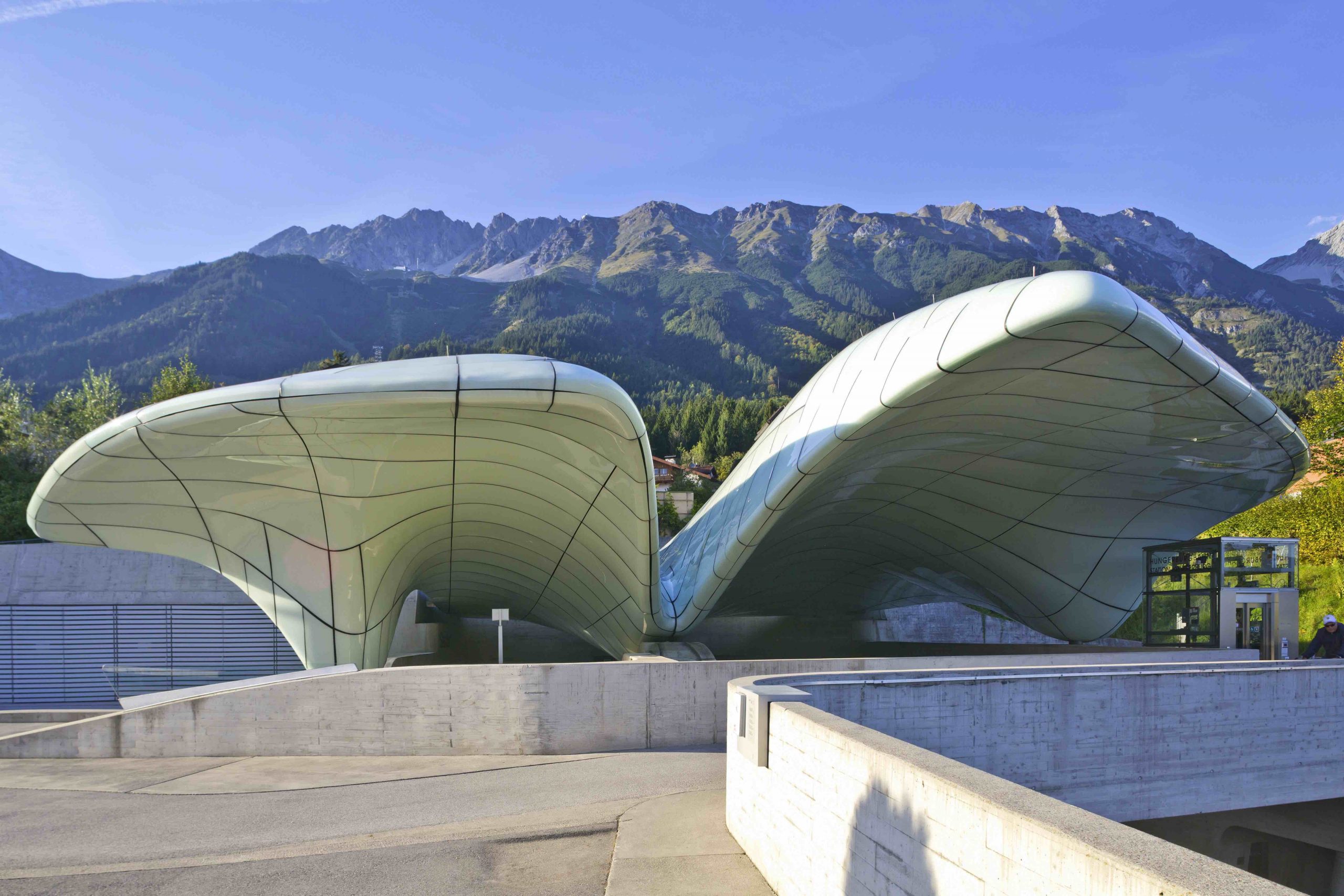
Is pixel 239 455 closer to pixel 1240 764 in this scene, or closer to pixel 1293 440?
pixel 1240 764

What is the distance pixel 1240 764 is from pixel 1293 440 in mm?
9256

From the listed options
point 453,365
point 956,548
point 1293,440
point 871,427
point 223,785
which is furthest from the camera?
point 956,548

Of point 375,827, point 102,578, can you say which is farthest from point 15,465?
point 375,827

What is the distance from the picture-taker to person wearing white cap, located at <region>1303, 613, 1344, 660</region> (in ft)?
57.5

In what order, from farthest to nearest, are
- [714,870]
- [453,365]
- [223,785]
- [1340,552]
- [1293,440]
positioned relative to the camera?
[1340,552] < [1293,440] < [453,365] < [223,785] < [714,870]

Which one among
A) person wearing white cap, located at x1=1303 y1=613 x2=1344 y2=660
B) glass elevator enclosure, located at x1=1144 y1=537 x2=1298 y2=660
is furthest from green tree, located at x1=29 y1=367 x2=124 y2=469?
person wearing white cap, located at x1=1303 y1=613 x2=1344 y2=660

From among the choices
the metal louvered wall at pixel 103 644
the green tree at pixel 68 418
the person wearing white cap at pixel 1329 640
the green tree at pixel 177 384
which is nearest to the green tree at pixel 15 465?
the green tree at pixel 68 418

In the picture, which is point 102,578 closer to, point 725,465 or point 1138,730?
point 1138,730

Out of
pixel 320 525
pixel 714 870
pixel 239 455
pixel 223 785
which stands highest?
pixel 239 455

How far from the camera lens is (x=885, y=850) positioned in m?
5.12

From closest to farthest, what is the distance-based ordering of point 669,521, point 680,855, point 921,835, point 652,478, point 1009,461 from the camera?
point 921,835
point 680,855
point 652,478
point 1009,461
point 669,521

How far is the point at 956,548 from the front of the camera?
26391 mm

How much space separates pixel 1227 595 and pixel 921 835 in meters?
19.9

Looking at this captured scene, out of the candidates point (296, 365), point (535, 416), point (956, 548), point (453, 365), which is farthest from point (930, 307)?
point (296, 365)
